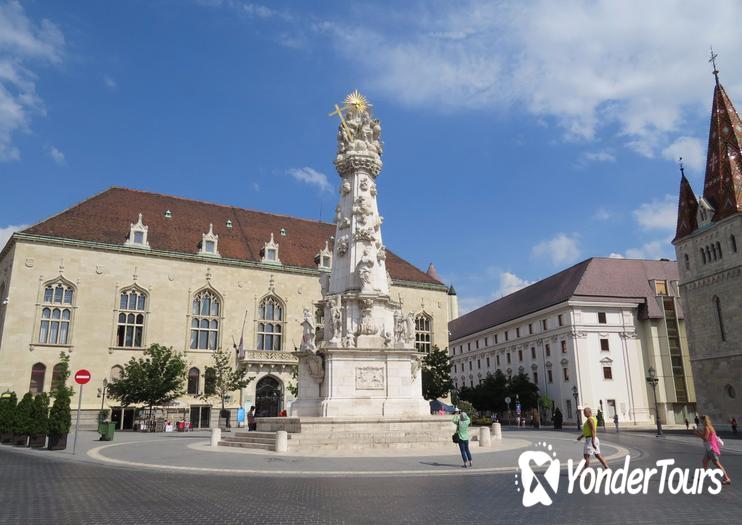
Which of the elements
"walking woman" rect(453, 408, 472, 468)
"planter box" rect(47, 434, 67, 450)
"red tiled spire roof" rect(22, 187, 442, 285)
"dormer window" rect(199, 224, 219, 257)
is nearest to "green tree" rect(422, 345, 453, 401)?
"red tiled spire roof" rect(22, 187, 442, 285)

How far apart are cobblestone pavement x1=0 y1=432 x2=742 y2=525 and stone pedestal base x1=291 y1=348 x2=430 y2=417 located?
693 centimetres

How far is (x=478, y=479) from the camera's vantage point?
1193cm

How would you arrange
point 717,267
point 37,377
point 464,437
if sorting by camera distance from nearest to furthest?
point 464,437, point 37,377, point 717,267

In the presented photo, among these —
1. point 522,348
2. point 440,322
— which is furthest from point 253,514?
point 522,348

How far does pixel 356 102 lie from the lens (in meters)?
24.0

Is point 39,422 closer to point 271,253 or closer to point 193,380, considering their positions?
point 193,380

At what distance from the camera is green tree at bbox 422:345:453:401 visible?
44875 mm

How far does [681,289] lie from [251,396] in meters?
41.3

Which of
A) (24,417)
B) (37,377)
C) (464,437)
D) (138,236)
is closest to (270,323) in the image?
(138,236)

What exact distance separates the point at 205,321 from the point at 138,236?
894 cm

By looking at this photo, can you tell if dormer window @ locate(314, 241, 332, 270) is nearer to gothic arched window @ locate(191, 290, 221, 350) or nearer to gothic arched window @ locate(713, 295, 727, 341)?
gothic arched window @ locate(191, 290, 221, 350)

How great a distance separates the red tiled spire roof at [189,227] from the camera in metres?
44.4

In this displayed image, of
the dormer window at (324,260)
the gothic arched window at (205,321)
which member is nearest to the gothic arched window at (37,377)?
the gothic arched window at (205,321)

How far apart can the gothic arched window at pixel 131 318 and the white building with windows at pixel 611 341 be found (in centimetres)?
3893
